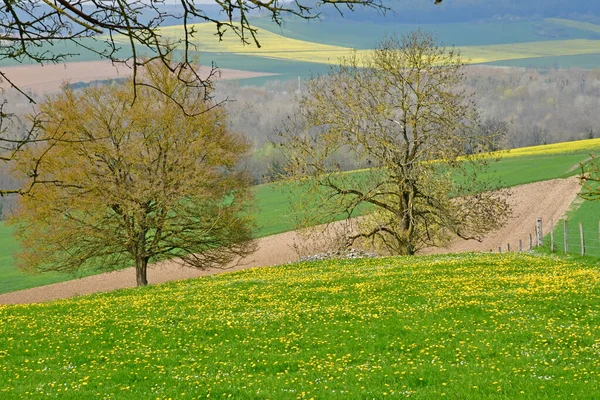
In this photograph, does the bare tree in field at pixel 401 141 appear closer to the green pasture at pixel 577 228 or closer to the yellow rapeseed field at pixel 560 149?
the green pasture at pixel 577 228

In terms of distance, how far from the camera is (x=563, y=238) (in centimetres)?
4756

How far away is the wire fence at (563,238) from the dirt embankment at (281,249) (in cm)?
153

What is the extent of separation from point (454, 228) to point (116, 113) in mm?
19617

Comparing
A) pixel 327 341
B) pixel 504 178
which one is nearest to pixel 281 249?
pixel 504 178

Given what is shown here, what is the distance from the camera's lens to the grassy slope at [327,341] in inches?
476

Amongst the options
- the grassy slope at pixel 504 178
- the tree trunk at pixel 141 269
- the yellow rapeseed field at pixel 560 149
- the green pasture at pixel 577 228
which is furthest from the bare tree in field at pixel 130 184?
the yellow rapeseed field at pixel 560 149

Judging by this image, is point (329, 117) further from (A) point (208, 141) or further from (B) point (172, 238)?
(B) point (172, 238)

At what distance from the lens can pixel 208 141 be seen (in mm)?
43875

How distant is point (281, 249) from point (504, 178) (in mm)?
29112

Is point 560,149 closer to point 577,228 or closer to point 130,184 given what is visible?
point 577,228

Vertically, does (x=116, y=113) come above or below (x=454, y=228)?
above

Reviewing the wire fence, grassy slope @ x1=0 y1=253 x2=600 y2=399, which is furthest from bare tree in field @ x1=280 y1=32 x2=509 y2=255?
grassy slope @ x1=0 y1=253 x2=600 y2=399

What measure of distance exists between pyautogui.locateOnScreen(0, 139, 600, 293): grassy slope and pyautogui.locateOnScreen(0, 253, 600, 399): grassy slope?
121 ft

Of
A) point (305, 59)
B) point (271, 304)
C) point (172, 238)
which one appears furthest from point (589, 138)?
Result: point (271, 304)
